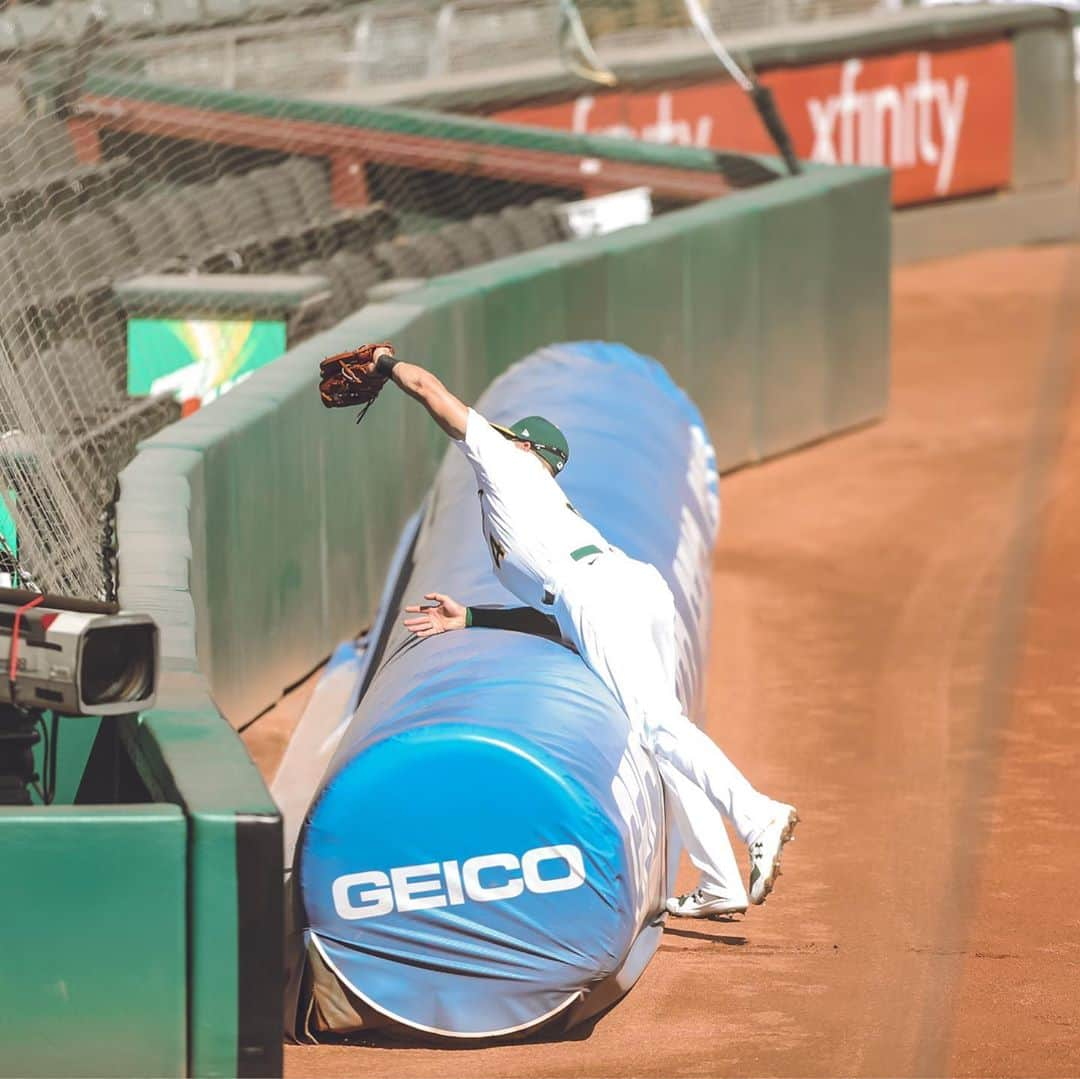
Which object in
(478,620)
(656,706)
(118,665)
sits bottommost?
(656,706)

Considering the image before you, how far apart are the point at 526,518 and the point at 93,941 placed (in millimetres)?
1959

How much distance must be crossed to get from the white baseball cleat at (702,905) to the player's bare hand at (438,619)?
3.66ft

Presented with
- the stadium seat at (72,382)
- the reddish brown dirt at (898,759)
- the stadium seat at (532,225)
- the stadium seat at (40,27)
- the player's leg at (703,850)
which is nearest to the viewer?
the reddish brown dirt at (898,759)

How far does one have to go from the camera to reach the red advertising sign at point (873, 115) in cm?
1870

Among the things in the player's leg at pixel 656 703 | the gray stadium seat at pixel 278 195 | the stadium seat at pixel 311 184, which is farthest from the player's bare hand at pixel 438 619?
the stadium seat at pixel 311 184

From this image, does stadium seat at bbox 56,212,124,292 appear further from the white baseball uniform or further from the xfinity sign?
the xfinity sign

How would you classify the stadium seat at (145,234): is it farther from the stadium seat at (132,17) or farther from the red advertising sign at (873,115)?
the red advertising sign at (873,115)

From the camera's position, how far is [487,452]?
257 inches

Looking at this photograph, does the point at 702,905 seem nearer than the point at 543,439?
Yes

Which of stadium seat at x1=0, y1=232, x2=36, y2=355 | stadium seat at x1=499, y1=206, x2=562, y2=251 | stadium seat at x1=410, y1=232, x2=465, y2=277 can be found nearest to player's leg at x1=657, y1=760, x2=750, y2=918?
stadium seat at x1=0, y1=232, x2=36, y2=355

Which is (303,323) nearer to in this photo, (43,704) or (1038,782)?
(1038,782)

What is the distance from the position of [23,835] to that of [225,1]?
478 inches

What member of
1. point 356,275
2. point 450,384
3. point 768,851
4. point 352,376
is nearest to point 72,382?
point 450,384

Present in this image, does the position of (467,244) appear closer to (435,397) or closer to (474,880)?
(435,397)
